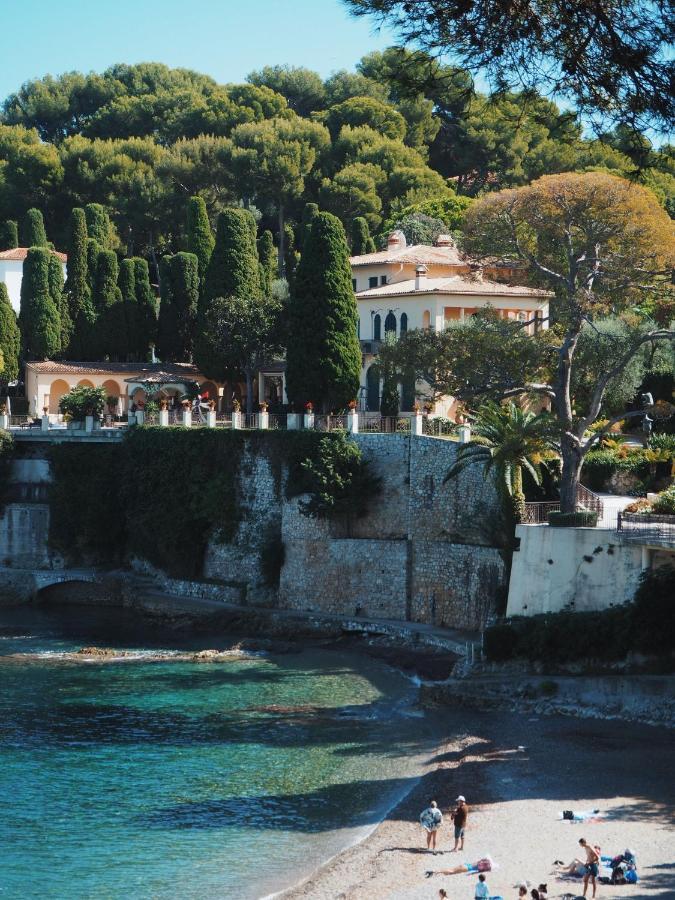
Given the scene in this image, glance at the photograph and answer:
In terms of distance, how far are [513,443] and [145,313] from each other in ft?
102

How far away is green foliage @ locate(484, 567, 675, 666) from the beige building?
577 inches

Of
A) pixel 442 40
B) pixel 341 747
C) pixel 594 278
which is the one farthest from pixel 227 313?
pixel 442 40

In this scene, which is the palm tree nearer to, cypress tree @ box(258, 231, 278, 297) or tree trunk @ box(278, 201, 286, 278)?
cypress tree @ box(258, 231, 278, 297)

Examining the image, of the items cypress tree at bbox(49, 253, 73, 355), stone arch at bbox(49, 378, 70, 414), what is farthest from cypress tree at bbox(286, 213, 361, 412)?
cypress tree at bbox(49, 253, 73, 355)

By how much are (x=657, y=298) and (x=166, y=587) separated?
71.3 ft

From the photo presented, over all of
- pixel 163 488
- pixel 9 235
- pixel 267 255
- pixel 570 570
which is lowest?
pixel 570 570

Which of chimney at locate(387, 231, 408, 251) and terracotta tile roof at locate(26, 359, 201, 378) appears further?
chimney at locate(387, 231, 408, 251)

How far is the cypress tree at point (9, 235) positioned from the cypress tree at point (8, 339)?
644 inches

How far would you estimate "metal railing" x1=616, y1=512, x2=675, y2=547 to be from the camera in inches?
1313

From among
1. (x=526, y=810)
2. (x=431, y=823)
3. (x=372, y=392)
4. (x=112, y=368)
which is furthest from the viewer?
(x=112, y=368)

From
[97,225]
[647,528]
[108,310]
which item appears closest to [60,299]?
[108,310]

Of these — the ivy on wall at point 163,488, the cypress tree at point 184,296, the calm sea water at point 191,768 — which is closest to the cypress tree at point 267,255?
the cypress tree at point 184,296

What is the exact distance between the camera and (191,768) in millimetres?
31188

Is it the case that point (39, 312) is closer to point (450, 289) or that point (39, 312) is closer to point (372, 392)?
point (372, 392)
